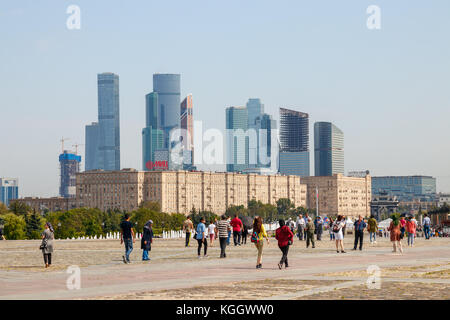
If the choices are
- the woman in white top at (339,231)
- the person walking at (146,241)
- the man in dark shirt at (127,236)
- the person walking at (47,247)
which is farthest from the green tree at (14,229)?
the person walking at (47,247)

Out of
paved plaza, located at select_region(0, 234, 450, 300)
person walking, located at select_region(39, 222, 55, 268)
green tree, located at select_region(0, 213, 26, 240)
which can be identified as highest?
person walking, located at select_region(39, 222, 55, 268)

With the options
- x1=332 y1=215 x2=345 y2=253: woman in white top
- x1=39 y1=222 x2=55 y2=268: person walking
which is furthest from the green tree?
x1=39 y1=222 x2=55 y2=268: person walking

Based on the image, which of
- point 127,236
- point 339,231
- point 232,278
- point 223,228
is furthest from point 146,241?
point 339,231

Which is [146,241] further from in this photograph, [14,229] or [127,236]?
[14,229]

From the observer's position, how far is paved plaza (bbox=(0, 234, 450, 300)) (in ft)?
63.6

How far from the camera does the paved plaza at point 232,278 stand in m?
19.4

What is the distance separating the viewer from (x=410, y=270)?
2677 centimetres

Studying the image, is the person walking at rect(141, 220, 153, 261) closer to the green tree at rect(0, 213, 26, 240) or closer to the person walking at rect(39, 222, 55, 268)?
the person walking at rect(39, 222, 55, 268)

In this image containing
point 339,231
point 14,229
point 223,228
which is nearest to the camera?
point 223,228

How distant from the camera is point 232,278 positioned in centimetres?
2417
